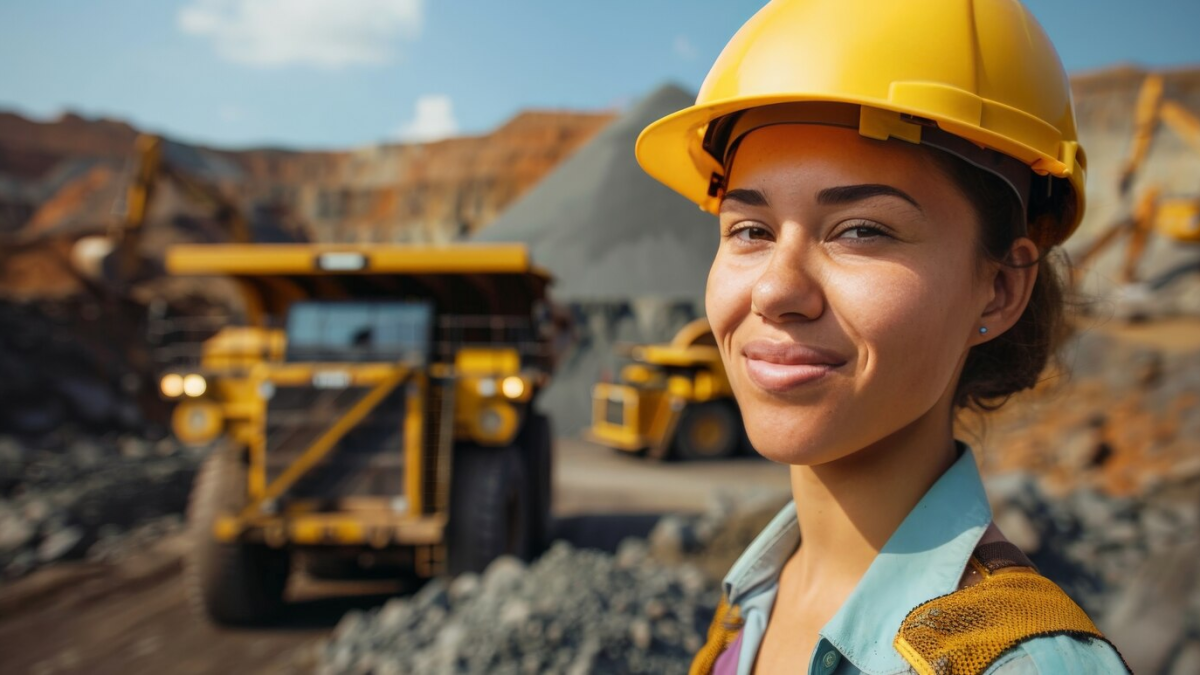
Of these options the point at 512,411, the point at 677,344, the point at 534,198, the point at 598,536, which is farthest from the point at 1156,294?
the point at 512,411

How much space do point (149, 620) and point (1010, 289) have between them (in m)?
6.28

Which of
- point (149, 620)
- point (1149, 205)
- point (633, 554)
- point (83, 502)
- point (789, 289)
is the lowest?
point (149, 620)

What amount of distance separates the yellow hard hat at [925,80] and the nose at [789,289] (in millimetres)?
191

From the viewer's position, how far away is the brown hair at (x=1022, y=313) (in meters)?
1.17

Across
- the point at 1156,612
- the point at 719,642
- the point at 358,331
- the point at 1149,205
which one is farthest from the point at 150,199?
the point at 1149,205

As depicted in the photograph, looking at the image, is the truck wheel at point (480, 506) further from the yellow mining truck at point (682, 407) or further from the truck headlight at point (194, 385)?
the yellow mining truck at point (682, 407)

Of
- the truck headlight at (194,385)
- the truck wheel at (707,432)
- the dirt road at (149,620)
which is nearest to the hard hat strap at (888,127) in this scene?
the dirt road at (149,620)

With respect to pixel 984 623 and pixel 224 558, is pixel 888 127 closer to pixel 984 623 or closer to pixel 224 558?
pixel 984 623

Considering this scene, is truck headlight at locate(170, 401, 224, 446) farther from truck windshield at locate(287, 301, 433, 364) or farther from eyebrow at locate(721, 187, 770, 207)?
eyebrow at locate(721, 187, 770, 207)

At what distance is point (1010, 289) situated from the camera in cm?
123

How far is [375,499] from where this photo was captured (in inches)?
214

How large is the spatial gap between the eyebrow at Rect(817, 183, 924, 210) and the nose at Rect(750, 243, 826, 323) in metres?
0.07

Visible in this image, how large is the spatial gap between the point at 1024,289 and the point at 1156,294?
82.9ft

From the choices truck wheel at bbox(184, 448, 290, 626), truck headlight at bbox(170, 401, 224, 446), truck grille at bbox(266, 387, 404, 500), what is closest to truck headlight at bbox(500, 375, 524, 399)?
truck grille at bbox(266, 387, 404, 500)
